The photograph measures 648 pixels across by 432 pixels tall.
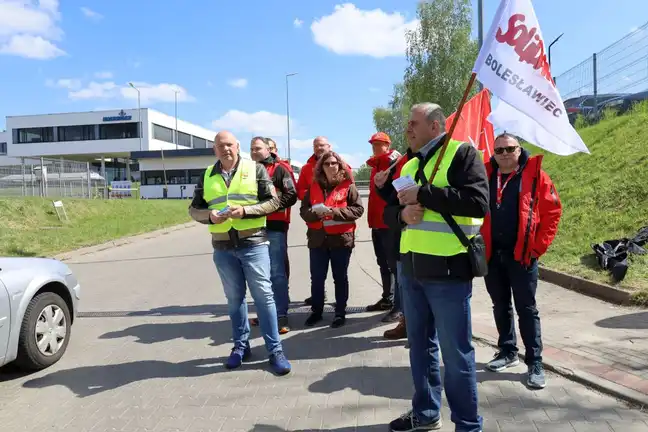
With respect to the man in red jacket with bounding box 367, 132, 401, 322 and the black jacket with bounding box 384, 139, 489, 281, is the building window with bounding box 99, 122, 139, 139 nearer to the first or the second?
the man in red jacket with bounding box 367, 132, 401, 322

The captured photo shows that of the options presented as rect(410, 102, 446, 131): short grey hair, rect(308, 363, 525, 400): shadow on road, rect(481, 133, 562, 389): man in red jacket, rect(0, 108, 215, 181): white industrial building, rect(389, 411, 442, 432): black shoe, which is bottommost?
rect(308, 363, 525, 400): shadow on road

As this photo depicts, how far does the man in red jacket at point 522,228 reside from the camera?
367cm

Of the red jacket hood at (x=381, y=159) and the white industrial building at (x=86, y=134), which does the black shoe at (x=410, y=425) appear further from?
the white industrial building at (x=86, y=134)

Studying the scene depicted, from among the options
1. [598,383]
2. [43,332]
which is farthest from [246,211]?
[598,383]

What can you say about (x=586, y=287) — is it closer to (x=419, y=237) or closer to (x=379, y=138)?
(x=379, y=138)

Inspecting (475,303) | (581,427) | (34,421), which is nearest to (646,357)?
(581,427)

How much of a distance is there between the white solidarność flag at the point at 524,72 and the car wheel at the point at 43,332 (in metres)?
4.05

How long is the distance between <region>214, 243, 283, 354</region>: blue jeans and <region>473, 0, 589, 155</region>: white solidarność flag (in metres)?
2.25

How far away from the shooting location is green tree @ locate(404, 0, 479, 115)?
34344 millimetres

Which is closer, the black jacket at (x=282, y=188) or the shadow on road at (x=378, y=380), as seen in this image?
the shadow on road at (x=378, y=380)

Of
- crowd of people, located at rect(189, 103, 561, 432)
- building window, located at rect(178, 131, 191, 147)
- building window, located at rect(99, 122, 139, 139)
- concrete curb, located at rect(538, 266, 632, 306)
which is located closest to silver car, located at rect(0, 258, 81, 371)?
crowd of people, located at rect(189, 103, 561, 432)

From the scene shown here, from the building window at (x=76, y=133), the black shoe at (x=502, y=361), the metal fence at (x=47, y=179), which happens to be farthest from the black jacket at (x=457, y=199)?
the building window at (x=76, y=133)

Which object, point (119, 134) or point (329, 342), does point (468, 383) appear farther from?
point (119, 134)

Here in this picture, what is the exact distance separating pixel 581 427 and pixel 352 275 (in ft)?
18.7
